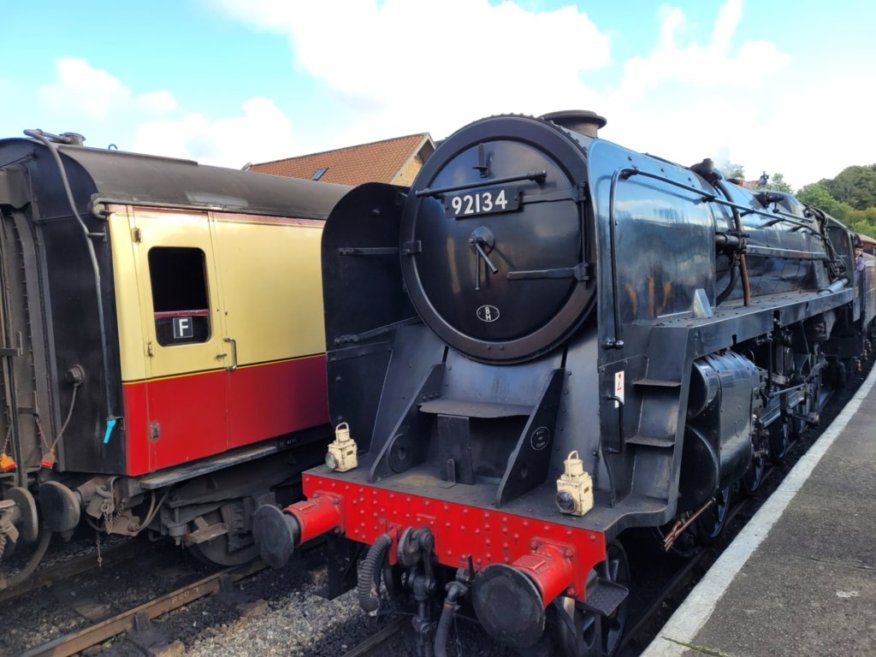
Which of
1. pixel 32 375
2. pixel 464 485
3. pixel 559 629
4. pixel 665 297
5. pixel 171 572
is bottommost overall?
pixel 171 572

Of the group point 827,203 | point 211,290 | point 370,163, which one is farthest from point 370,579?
point 827,203

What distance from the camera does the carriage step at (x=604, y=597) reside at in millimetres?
2785

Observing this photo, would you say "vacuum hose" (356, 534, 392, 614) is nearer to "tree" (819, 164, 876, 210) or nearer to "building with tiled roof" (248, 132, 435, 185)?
"building with tiled roof" (248, 132, 435, 185)

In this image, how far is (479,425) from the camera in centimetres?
360

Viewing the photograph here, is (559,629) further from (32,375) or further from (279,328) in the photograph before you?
(32,375)

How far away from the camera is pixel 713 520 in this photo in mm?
4609

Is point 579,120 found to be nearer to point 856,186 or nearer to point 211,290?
point 211,290

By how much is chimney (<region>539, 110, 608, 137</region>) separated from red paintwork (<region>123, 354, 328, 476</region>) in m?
2.80

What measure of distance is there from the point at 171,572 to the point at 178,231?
2727 mm

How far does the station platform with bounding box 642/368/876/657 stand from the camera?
2.96m

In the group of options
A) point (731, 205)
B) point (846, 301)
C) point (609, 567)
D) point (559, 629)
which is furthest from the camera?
point (846, 301)

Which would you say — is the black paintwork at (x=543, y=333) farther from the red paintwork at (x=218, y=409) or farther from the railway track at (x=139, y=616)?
the railway track at (x=139, y=616)

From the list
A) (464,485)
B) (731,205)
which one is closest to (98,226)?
(464,485)

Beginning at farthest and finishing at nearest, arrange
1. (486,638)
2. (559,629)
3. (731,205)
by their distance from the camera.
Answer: (731,205) < (486,638) < (559,629)
